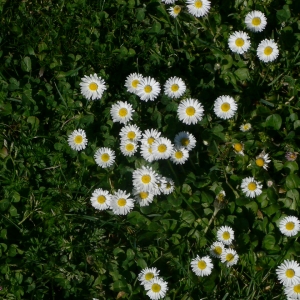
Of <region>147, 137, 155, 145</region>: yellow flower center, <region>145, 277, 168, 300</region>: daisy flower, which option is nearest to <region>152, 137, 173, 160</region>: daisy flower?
<region>147, 137, 155, 145</region>: yellow flower center

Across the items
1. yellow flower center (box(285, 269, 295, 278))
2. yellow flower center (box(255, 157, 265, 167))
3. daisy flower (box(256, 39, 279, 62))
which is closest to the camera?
yellow flower center (box(285, 269, 295, 278))

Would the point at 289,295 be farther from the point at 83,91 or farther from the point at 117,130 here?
the point at 83,91

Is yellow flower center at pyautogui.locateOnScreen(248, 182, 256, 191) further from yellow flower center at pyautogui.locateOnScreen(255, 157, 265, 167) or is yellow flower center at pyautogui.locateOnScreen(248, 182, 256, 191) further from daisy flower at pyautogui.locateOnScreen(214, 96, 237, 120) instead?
daisy flower at pyautogui.locateOnScreen(214, 96, 237, 120)

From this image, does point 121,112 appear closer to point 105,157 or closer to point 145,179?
point 105,157

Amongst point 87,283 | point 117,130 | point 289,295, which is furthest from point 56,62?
point 289,295

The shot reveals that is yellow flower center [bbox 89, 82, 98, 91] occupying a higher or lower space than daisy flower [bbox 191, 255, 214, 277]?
higher

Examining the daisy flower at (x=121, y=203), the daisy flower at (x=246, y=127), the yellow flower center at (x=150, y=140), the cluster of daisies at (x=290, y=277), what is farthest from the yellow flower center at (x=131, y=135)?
the cluster of daisies at (x=290, y=277)
